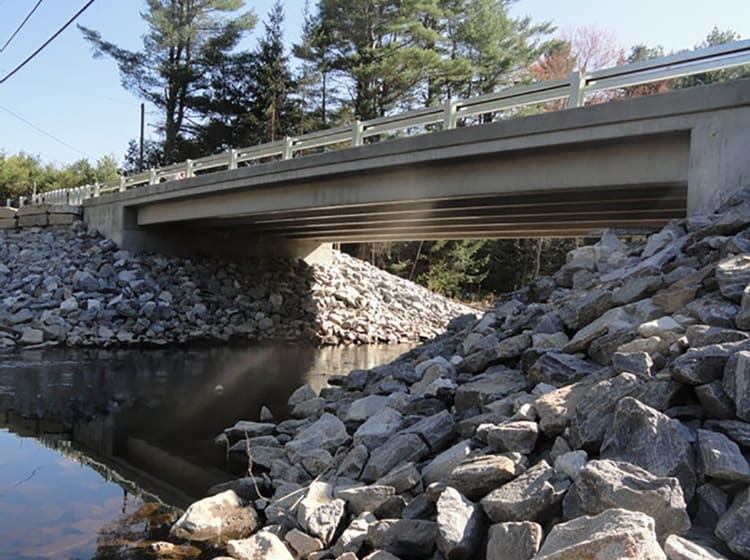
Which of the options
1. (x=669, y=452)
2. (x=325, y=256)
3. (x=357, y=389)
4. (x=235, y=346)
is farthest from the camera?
(x=325, y=256)

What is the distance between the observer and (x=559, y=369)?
5.59m

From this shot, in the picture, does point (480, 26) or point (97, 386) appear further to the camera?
point (480, 26)

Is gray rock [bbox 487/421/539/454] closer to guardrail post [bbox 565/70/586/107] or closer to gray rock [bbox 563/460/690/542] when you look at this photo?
gray rock [bbox 563/460/690/542]

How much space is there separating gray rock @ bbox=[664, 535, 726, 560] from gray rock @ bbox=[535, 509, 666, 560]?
0.11m

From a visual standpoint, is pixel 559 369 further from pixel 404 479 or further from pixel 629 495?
pixel 629 495

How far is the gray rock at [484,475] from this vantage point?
4133mm

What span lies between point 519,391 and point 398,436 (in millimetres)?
1257

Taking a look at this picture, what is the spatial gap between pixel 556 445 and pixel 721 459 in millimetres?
1115

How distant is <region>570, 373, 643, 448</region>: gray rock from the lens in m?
4.12

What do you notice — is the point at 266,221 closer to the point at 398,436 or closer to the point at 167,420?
the point at 167,420

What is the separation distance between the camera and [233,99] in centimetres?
3450

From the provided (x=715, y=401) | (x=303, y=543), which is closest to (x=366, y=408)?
(x=303, y=543)

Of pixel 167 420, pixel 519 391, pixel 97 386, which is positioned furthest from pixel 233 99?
pixel 519 391

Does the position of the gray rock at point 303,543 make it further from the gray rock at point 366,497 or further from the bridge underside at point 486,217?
the bridge underside at point 486,217
